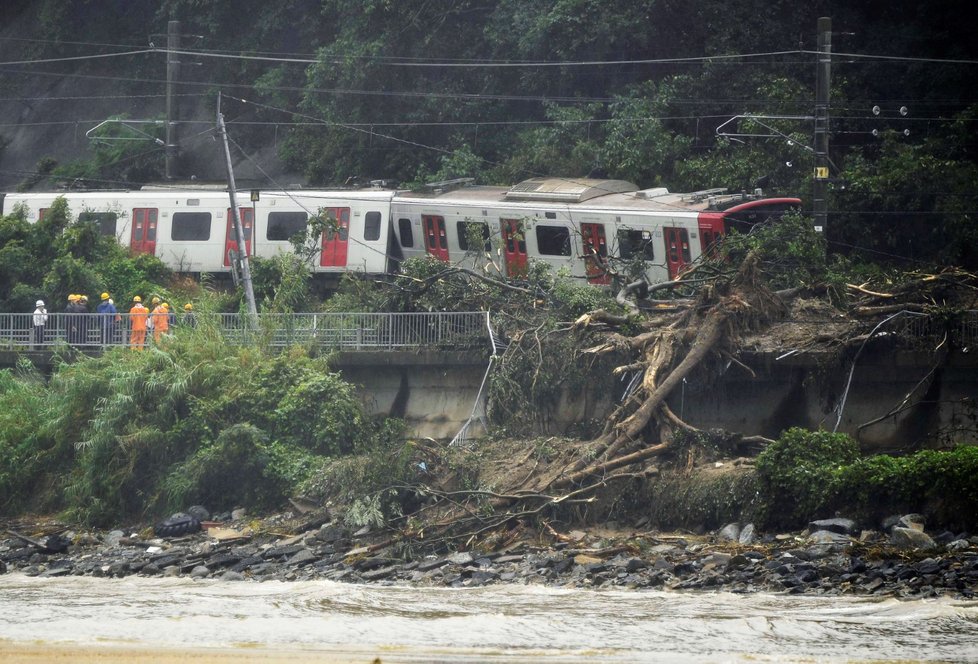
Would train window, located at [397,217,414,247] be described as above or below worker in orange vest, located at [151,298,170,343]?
above

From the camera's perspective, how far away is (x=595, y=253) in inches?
1086

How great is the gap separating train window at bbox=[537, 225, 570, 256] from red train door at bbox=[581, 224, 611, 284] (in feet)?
1.80

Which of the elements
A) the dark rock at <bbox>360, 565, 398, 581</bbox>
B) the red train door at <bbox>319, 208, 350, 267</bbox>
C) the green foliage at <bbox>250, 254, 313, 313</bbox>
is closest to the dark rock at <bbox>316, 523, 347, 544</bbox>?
the dark rock at <bbox>360, 565, 398, 581</bbox>

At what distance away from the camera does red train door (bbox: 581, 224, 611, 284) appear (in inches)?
1104

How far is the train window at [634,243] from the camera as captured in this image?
97.5ft

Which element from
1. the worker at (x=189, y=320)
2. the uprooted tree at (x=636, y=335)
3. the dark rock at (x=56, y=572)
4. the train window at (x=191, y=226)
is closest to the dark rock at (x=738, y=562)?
the uprooted tree at (x=636, y=335)

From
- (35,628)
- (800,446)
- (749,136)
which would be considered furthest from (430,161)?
(35,628)

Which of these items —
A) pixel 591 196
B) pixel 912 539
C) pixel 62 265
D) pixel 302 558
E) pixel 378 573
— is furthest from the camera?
pixel 62 265

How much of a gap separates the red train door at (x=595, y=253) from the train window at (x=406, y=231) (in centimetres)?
496

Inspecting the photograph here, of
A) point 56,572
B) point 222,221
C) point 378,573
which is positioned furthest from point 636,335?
point 222,221

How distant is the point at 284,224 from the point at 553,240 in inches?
299

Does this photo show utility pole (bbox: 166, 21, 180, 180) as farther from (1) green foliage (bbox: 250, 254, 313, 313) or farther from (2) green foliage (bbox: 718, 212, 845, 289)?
(2) green foliage (bbox: 718, 212, 845, 289)

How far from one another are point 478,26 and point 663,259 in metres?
15.2

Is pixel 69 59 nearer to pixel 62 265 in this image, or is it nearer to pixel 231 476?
pixel 62 265
